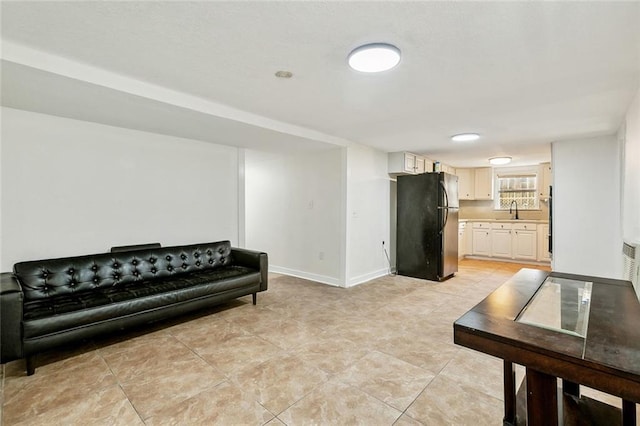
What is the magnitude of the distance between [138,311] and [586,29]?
3808 mm

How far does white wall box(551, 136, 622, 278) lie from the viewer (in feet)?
13.1

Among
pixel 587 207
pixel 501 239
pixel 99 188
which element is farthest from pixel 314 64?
pixel 501 239

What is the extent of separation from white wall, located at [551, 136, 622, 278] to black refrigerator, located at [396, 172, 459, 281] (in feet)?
4.72

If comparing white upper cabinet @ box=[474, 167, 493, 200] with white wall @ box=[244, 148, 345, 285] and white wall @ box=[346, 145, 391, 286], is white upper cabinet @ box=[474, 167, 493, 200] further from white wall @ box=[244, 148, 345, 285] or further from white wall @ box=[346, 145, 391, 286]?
white wall @ box=[244, 148, 345, 285]

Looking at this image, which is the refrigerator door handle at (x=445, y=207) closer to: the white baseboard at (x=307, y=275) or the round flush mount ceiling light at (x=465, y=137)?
the round flush mount ceiling light at (x=465, y=137)

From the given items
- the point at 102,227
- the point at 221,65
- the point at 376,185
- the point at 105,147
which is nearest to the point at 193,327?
the point at 102,227

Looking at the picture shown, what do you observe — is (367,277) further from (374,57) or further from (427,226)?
(374,57)

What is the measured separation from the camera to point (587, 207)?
4.16 m

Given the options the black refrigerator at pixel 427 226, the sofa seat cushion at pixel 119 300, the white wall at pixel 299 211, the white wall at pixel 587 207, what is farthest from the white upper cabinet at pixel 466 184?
the sofa seat cushion at pixel 119 300

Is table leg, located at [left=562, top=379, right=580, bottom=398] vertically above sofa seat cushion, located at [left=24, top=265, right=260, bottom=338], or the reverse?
sofa seat cushion, located at [left=24, top=265, right=260, bottom=338]

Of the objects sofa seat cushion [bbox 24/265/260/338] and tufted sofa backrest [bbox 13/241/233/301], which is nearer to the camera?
sofa seat cushion [bbox 24/265/260/338]

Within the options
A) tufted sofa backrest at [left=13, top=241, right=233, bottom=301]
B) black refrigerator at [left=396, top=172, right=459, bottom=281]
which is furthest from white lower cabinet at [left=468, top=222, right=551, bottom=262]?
tufted sofa backrest at [left=13, top=241, right=233, bottom=301]

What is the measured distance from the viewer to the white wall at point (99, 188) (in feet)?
9.07

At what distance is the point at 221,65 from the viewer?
2.12 m
